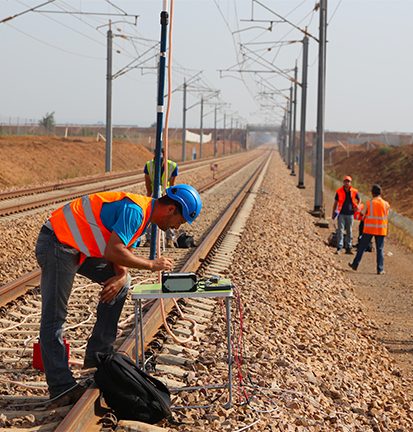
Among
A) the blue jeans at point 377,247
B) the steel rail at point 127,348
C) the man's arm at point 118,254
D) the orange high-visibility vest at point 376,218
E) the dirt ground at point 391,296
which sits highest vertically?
the man's arm at point 118,254

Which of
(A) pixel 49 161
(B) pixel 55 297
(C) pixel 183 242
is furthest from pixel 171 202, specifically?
(A) pixel 49 161

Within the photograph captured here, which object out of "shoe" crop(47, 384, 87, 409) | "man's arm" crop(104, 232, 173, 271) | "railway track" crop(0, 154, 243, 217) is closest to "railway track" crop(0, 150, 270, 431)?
"shoe" crop(47, 384, 87, 409)

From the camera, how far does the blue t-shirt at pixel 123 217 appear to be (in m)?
5.34

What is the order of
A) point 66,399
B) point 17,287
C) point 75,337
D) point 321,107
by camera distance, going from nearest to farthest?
point 66,399
point 75,337
point 17,287
point 321,107

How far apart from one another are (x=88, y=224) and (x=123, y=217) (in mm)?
314

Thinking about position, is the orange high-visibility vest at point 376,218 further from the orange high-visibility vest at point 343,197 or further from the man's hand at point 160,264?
the man's hand at point 160,264

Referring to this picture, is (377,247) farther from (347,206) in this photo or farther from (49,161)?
(49,161)

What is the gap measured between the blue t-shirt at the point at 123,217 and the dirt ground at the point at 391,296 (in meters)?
4.79

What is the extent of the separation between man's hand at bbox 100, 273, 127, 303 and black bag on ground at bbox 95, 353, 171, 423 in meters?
0.44

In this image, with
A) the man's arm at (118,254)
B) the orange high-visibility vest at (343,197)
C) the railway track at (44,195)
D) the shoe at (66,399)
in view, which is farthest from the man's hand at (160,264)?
the railway track at (44,195)

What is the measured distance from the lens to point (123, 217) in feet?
17.5

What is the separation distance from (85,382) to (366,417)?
7.53 feet

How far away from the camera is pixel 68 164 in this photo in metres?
45.6

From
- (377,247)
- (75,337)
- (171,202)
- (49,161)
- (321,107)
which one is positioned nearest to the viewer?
(171,202)
